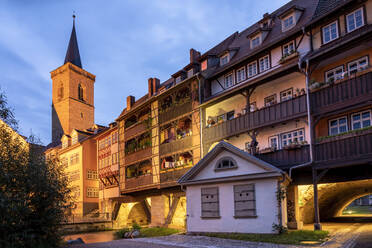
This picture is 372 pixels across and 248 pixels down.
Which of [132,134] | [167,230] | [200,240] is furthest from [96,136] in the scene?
[200,240]

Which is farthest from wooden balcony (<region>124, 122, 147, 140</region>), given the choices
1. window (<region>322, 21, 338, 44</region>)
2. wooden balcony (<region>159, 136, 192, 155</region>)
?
window (<region>322, 21, 338, 44</region>)

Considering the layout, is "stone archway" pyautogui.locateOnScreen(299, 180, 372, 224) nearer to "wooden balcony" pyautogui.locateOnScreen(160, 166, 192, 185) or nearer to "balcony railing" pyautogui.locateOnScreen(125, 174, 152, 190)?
"wooden balcony" pyautogui.locateOnScreen(160, 166, 192, 185)

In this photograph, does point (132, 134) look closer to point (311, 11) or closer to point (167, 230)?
point (167, 230)

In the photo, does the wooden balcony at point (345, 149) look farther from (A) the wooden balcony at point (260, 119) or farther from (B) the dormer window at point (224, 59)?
(B) the dormer window at point (224, 59)

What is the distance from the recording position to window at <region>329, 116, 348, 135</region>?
61.9 feet

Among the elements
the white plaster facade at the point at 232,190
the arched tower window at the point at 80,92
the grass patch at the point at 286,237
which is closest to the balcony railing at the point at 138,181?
the white plaster facade at the point at 232,190

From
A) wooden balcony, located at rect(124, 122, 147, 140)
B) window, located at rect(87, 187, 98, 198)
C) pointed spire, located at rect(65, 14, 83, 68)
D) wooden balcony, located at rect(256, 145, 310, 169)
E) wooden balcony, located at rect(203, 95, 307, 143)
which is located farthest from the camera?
pointed spire, located at rect(65, 14, 83, 68)

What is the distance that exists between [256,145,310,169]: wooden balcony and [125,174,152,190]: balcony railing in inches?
551

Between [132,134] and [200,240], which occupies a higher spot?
[132,134]

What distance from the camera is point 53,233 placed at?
14.1m

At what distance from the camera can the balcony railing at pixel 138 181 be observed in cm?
3241

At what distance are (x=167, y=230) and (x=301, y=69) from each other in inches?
588

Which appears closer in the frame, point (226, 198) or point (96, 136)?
point (226, 198)

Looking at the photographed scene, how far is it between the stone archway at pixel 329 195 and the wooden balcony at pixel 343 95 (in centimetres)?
479
